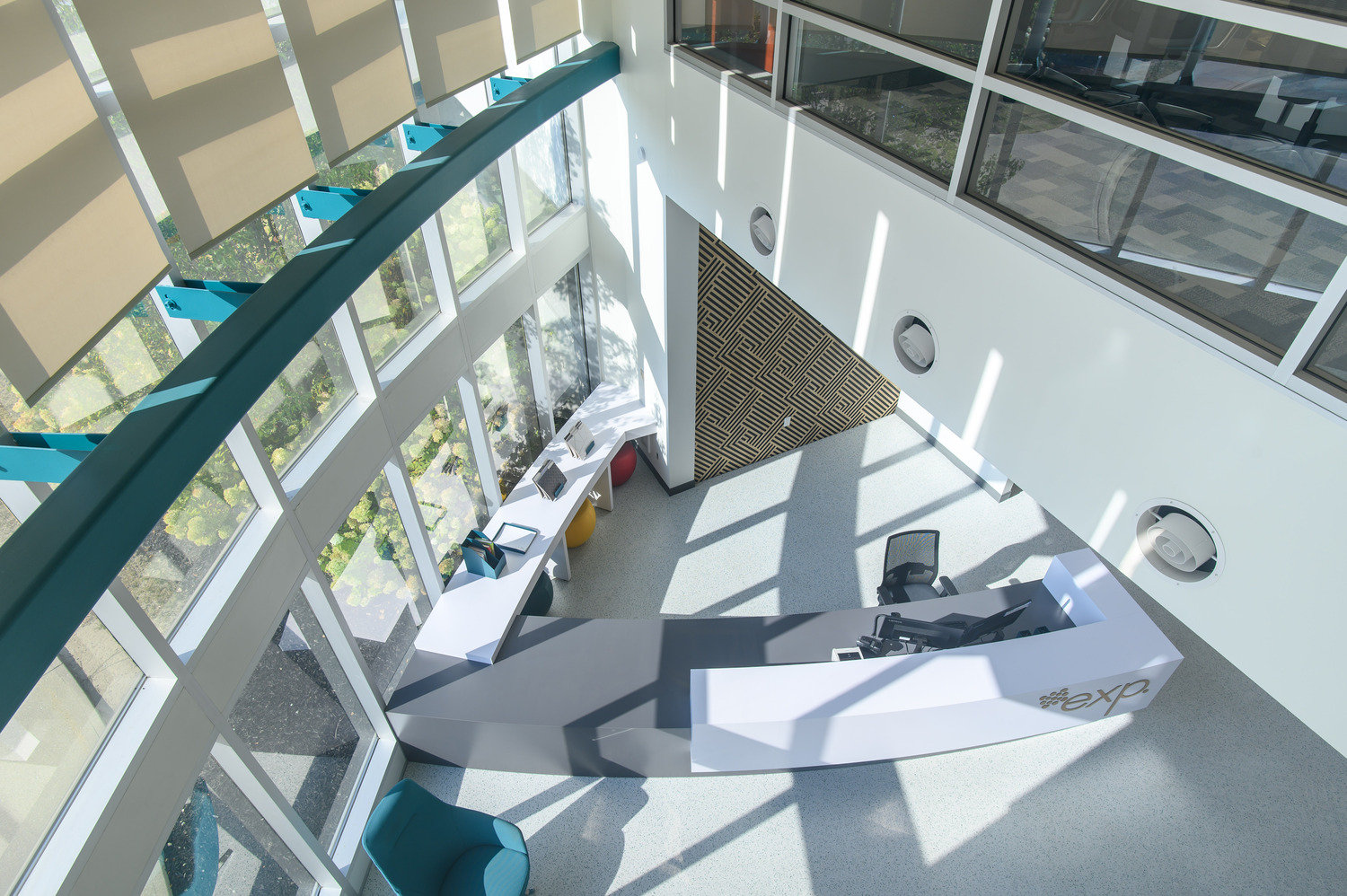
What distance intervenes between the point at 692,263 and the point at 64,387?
426 cm

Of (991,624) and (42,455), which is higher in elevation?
(42,455)

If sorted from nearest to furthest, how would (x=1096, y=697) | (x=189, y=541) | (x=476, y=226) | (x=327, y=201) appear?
1. (x=189, y=541)
2. (x=327, y=201)
3. (x=1096, y=697)
4. (x=476, y=226)

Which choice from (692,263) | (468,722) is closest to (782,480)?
(692,263)

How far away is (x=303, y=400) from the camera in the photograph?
4.10 metres

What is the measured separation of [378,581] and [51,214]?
122 inches

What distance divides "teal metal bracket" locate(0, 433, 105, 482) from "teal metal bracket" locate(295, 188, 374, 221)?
176 cm

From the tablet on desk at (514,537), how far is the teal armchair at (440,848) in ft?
6.28

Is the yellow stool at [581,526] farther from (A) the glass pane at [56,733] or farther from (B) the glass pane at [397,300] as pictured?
(A) the glass pane at [56,733]

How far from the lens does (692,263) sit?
6066mm

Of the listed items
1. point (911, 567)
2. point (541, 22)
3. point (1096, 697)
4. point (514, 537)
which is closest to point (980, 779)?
point (1096, 697)

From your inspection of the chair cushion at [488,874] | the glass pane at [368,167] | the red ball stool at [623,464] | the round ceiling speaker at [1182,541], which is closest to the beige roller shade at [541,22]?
the glass pane at [368,167]

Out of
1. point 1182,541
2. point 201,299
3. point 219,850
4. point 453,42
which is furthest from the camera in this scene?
point 453,42

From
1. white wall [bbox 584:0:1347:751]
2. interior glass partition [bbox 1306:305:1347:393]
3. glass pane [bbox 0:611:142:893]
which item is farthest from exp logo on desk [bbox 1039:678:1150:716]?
glass pane [bbox 0:611:142:893]

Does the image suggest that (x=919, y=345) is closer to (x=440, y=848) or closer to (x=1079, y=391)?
(x=1079, y=391)
